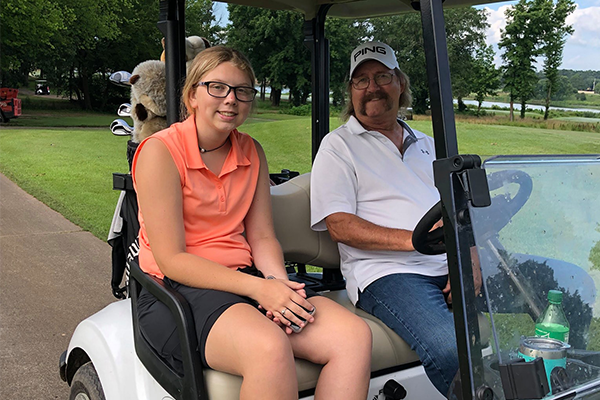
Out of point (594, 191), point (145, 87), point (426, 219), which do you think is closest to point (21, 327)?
point (145, 87)

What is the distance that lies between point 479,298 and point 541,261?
0.29 meters

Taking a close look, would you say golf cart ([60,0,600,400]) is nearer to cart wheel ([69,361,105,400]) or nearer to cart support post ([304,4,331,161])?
cart wheel ([69,361,105,400])

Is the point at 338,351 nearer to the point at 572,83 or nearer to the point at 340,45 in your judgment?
the point at 572,83

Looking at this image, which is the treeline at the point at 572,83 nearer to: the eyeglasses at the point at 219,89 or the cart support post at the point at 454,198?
the cart support post at the point at 454,198

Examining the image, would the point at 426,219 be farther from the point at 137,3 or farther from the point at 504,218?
the point at 137,3

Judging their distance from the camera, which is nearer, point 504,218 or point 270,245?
point 504,218

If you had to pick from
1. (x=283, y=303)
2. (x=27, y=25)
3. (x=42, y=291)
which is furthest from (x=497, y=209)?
(x=27, y=25)

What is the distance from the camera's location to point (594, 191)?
1.69 m

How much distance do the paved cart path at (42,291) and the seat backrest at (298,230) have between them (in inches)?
52.6

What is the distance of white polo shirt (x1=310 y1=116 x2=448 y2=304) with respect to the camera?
2334mm

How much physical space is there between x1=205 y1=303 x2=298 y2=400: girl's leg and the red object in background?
18863 millimetres

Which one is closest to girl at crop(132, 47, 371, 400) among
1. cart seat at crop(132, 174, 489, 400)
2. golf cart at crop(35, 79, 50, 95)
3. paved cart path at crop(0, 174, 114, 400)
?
cart seat at crop(132, 174, 489, 400)

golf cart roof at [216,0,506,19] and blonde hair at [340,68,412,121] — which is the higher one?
golf cart roof at [216,0,506,19]

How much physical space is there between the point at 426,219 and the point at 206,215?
0.77 metres
